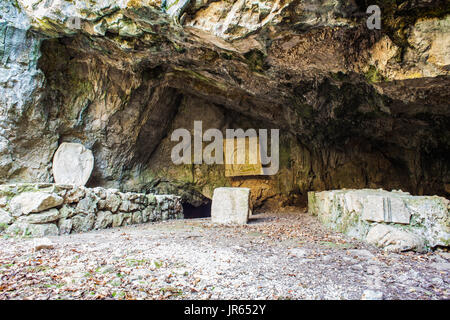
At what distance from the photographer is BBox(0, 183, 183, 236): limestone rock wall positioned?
4277 mm

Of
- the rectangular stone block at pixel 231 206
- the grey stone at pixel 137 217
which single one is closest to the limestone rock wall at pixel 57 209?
the grey stone at pixel 137 217

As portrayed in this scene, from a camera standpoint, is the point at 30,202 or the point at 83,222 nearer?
the point at 30,202

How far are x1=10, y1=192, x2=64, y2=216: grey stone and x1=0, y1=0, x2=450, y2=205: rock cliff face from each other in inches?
136

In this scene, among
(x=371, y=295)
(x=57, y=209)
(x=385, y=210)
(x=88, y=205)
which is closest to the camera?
(x=371, y=295)

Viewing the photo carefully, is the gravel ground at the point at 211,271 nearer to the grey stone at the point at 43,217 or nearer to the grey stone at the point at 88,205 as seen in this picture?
the grey stone at the point at 43,217

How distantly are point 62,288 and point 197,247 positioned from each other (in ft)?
6.01

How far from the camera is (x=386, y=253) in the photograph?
3.47m

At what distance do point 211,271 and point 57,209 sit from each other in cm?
340

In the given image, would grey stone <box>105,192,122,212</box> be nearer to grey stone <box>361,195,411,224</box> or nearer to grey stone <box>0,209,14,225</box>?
grey stone <box>0,209,14,225</box>

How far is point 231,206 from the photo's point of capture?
257 inches

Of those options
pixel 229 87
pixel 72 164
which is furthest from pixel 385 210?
pixel 72 164

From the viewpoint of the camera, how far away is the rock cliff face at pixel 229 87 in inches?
170

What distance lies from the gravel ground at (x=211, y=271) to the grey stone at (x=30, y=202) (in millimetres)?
518

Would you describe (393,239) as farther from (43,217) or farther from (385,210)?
(43,217)
